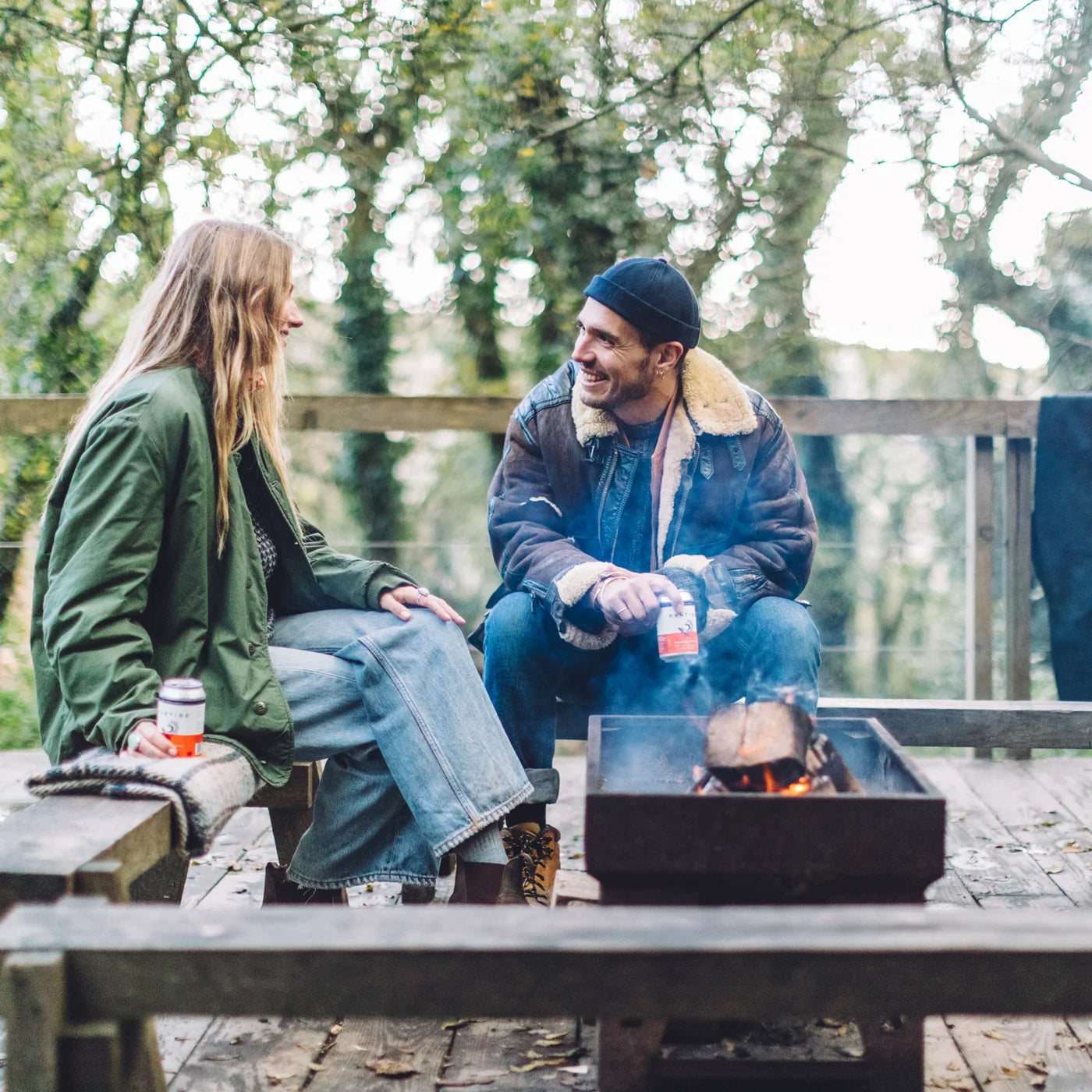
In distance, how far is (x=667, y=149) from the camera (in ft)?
16.8

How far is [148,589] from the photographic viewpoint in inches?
82.0

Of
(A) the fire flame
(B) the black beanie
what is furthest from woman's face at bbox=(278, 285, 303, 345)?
(A) the fire flame

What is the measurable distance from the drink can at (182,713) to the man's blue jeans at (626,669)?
0.90m

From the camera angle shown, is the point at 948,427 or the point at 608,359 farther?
the point at 948,427

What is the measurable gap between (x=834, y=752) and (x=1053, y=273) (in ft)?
13.7

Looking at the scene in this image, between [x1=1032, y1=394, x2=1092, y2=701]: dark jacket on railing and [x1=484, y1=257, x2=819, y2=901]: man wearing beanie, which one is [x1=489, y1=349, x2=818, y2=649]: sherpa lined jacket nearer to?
[x1=484, y1=257, x2=819, y2=901]: man wearing beanie

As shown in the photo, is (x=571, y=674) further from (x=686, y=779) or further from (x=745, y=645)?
(x=686, y=779)

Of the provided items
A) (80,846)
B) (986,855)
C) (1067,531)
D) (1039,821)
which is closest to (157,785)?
(80,846)

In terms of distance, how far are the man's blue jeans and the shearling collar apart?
1.44 feet

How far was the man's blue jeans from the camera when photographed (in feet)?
8.31

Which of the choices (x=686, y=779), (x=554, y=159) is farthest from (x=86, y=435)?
(x=554, y=159)

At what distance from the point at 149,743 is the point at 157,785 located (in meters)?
0.10

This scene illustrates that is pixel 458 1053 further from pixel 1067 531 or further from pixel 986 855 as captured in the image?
pixel 1067 531

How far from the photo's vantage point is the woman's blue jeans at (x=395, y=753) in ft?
7.24
